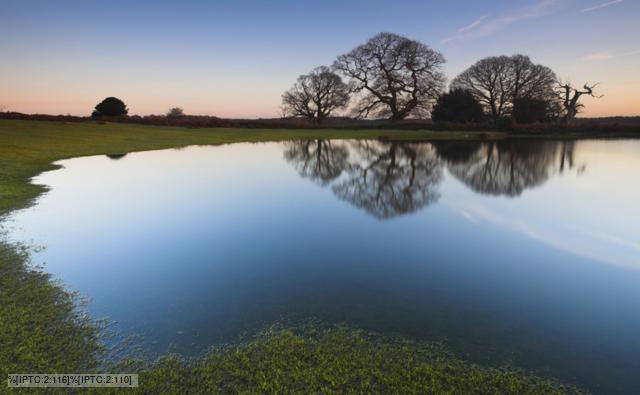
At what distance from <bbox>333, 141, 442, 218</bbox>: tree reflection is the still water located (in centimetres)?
14

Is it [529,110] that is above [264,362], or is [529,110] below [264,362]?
above

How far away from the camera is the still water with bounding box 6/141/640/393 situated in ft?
13.7

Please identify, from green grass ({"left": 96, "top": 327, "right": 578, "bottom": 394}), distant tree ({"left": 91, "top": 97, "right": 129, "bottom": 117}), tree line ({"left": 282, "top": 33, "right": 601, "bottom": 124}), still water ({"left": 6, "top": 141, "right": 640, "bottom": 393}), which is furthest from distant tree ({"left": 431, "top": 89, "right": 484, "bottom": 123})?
green grass ({"left": 96, "top": 327, "right": 578, "bottom": 394})

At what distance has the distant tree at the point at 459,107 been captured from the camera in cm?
5200

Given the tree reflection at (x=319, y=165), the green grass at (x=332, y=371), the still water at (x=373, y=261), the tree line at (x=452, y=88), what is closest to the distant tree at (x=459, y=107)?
the tree line at (x=452, y=88)

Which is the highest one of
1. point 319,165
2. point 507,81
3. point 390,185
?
point 507,81

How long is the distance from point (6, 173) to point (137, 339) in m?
14.6

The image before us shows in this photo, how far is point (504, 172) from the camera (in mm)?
16953

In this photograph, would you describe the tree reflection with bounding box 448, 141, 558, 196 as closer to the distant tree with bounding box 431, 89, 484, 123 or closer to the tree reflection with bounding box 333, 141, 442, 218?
the tree reflection with bounding box 333, 141, 442, 218

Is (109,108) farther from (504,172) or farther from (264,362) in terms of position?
(264,362)

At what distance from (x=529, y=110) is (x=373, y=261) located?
174ft

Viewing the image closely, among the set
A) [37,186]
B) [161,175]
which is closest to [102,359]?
[37,186]

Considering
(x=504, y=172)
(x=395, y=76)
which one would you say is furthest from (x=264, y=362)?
(x=395, y=76)

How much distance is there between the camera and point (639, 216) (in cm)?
946
